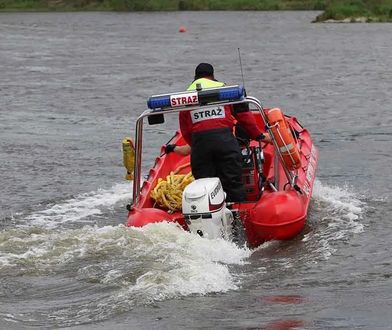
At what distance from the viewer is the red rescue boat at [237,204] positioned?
8812 millimetres

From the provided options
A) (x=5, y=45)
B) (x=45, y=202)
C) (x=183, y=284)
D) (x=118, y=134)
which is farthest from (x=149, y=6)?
(x=183, y=284)

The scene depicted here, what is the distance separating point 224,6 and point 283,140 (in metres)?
65.1

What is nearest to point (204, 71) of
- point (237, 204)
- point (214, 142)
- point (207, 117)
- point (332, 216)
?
point (207, 117)

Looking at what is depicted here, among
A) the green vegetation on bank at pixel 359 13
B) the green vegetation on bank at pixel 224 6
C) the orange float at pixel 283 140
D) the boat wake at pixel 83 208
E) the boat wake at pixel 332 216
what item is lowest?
the green vegetation on bank at pixel 224 6

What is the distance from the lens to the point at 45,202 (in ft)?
41.9

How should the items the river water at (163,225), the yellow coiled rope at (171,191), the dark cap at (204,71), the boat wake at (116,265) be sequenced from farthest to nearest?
the yellow coiled rope at (171,191), the dark cap at (204,71), the boat wake at (116,265), the river water at (163,225)

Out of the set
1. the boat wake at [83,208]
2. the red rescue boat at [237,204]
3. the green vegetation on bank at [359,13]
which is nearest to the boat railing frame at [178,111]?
the red rescue boat at [237,204]

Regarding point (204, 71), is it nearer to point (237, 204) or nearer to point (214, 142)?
point (214, 142)

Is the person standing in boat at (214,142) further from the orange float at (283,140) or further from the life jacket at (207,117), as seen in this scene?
Answer: the orange float at (283,140)

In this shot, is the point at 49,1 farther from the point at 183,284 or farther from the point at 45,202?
the point at 183,284

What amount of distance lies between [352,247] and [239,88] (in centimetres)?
206

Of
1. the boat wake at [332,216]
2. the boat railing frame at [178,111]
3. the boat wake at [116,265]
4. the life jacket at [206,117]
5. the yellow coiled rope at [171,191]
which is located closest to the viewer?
the boat wake at [116,265]

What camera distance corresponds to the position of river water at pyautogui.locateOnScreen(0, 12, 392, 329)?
7.58 metres

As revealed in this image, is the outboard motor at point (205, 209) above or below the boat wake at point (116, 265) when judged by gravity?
above
